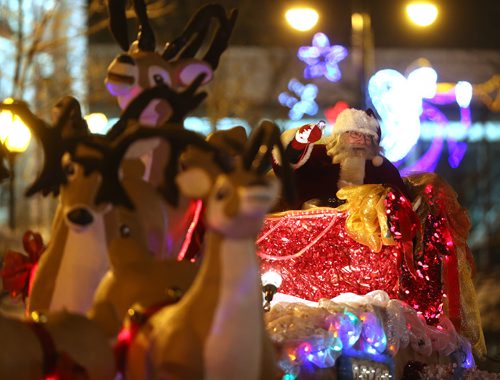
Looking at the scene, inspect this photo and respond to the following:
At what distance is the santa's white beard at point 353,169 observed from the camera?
7941 millimetres

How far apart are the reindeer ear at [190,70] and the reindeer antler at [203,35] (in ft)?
0.45

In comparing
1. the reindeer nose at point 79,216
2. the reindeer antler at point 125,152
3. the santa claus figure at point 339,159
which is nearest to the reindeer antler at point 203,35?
the reindeer nose at point 79,216

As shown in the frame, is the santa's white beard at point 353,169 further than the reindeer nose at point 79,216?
Yes

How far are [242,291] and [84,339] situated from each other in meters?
0.71

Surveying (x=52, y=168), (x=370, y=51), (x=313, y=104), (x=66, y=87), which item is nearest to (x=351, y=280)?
(x=52, y=168)

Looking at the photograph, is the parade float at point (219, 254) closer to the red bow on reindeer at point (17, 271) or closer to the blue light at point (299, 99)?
the red bow on reindeer at point (17, 271)

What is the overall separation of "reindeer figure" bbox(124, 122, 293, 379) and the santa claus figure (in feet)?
10.6

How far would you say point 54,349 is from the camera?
4691mm

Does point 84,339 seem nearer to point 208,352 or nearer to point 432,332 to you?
point 208,352

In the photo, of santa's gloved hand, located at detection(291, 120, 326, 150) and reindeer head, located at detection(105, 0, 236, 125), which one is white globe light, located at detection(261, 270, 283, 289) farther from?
reindeer head, located at detection(105, 0, 236, 125)

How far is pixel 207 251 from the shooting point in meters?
4.71

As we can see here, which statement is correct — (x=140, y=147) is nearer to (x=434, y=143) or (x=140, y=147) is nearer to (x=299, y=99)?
(x=434, y=143)

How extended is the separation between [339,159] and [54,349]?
3.71 metres

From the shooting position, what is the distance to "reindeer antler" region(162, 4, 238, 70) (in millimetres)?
6203
